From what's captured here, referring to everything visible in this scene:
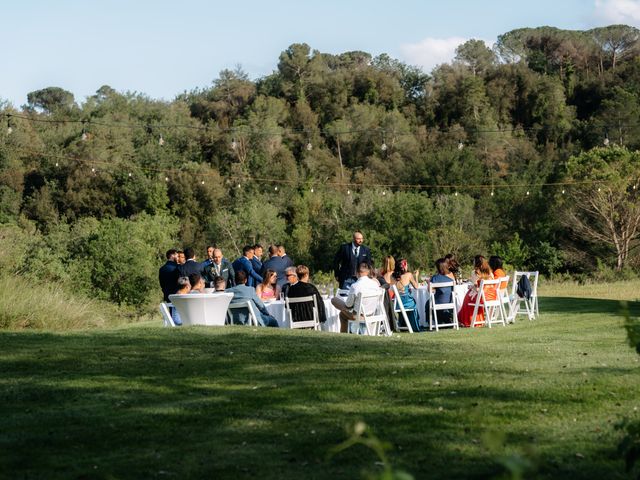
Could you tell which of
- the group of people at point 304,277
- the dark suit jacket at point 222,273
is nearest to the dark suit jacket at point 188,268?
the group of people at point 304,277

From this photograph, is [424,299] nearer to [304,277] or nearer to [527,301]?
[527,301]

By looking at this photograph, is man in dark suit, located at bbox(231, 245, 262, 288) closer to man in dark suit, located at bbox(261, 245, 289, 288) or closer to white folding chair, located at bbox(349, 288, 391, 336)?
man in dark suit, located at bbox(261, 245, 289, 288)

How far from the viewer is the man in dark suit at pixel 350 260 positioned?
15688 mm

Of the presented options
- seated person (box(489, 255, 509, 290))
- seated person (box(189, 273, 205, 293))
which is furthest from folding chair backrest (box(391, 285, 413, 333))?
seated person (box(189, 273, 205, 293))

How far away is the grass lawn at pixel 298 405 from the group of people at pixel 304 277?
9.16 ft

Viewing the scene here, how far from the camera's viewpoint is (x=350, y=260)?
51.7 ft

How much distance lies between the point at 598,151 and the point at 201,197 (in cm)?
2307

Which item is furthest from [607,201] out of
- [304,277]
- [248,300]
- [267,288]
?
[248,300]

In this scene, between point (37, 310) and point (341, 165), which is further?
point (341, 165)

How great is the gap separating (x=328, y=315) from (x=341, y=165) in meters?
50.1

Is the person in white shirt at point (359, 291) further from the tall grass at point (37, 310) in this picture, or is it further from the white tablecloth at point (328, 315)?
the tall grass at point (37, 310)

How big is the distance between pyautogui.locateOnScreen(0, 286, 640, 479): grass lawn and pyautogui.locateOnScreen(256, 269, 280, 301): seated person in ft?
12.4

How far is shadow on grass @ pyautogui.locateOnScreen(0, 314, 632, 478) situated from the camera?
17.7ft

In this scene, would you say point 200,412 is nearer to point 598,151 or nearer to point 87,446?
point 87,446
